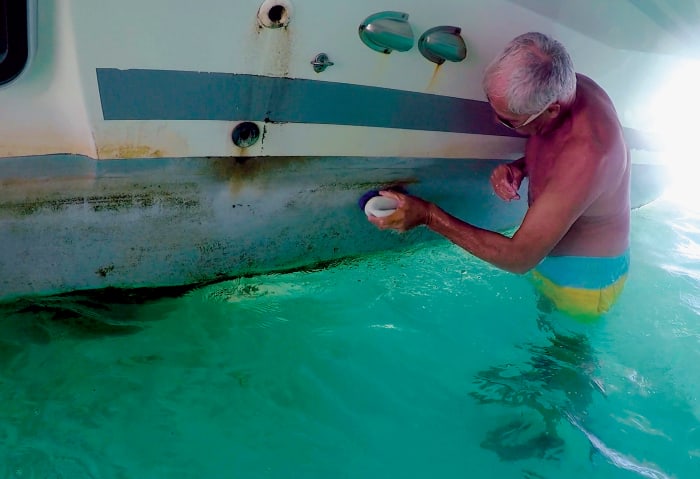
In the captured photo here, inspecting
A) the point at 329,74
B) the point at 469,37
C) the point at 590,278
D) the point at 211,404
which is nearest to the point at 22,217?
the point at 211,404

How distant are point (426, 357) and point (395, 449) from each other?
55cm

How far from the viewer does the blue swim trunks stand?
8.07ft

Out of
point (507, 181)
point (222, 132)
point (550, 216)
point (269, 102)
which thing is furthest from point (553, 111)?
point (222, 132)

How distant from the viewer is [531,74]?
191 cm

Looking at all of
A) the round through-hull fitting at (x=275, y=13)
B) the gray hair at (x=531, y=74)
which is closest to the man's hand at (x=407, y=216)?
the gray hair at (x=531, y=74)

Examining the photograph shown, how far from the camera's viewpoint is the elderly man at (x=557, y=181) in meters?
1.95

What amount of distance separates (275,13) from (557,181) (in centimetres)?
103

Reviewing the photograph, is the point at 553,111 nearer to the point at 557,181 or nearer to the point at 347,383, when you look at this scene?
the point at 557,181

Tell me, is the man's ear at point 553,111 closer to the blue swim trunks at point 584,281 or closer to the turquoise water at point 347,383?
the blue swim trunks at point 584,281

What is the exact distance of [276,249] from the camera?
242 cm

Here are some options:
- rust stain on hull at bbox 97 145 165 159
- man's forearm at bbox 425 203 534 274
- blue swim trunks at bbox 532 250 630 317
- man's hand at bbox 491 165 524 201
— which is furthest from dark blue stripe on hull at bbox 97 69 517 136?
blue swim trunks at bbox 532 250 630 317

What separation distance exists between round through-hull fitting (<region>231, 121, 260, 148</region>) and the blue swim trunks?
4.25ft

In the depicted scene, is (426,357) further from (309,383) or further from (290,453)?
(290,453)

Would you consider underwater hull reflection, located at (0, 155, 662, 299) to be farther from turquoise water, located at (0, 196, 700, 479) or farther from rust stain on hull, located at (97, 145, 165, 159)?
turquoise water, located at (0, 196, 700, 479)
